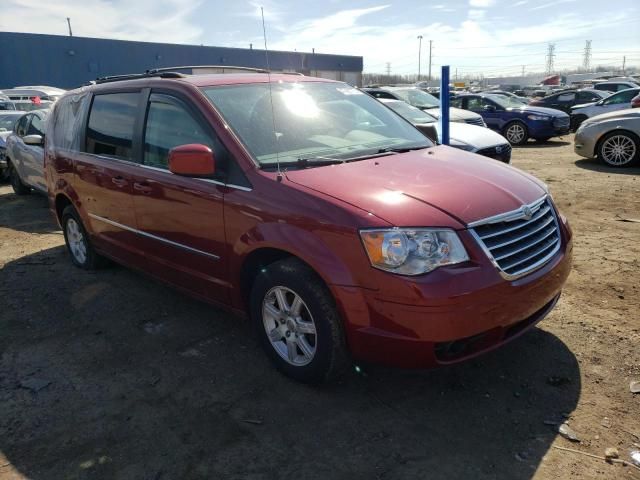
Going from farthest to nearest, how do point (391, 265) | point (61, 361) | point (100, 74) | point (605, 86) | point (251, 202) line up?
point (100, 74)
point (605, 86)
point (61, 361)
point (251, 202)
point (391, 265)

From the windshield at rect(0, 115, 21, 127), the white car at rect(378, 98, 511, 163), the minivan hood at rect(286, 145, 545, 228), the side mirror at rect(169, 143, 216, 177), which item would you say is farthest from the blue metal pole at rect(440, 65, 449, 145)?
the windshield at rect(0, 115, 21, 127)

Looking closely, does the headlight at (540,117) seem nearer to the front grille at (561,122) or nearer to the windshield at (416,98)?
the front grille at (561,122)

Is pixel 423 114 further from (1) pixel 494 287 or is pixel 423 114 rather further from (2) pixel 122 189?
(1) pixel 494 287

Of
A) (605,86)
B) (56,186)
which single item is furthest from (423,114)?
(605,86)

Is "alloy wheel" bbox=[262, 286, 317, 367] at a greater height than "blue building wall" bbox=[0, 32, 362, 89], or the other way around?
"blue building wall" bbox=[0, 32, 362, 89]

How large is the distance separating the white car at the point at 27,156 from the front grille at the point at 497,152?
7.03 meters

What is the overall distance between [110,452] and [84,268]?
3312mm

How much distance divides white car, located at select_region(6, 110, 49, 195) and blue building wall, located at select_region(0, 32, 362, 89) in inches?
864

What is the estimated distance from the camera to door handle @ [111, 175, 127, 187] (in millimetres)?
→ 4243

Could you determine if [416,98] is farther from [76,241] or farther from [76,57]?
[76,57]

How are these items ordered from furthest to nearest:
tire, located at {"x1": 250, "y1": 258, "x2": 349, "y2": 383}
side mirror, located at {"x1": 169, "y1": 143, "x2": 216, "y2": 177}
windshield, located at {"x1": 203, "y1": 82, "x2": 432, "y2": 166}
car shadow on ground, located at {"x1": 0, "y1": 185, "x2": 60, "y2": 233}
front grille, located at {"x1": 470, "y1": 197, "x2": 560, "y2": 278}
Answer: car shadow on ground, located at {"x1": 0, "y1": 185, "x2": 60, "y2": 233}
windshield, located at {"x1": 203, "y1": 82, "x2": 432, "y2": 166}
side mirror, located at {"x1": 169, "y1": 143, "x2": 216, "y2": 177}
tire, located at {"x1": 250, "y1": 258, "x2": 349, "y2": 383}
front grille, located at {"x1": 470, "y1": 197, "x2": 560, "y2": 278}

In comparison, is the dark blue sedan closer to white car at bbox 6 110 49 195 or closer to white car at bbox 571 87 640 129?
white car at bbox 571 87 640 129

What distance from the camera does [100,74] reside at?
3803 cm

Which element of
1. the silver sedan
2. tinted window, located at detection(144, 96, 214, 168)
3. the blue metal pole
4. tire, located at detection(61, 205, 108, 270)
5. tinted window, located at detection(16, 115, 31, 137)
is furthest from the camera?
the silver sedan
